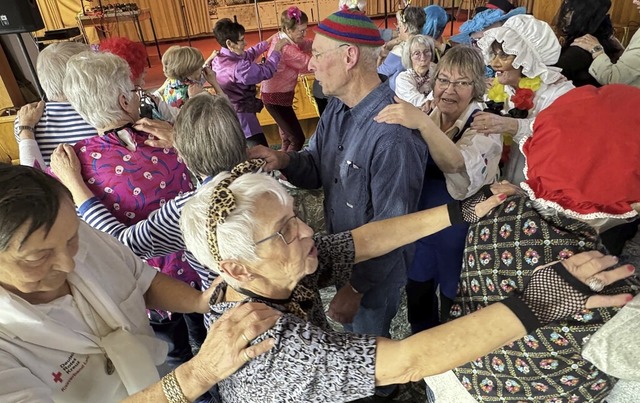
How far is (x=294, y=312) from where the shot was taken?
→ 1142 millimetres

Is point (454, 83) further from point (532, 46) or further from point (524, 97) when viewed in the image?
point (532, 46)

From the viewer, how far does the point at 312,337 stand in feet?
3.22

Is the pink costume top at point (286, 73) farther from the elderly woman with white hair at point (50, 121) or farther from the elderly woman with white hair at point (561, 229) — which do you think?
the elderly woman with white hair at point (561, 229)

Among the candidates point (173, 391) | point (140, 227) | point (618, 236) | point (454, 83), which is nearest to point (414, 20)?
point (454, 83)

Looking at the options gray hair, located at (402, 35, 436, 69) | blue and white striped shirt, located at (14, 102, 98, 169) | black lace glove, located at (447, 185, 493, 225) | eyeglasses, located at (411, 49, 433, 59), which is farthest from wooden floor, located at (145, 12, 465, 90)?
black lace glove, located at (447, 185, 493, 225)

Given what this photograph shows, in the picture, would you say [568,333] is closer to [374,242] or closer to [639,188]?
[639,188]

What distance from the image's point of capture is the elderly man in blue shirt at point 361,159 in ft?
5.05

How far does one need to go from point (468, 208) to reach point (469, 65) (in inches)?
39.8

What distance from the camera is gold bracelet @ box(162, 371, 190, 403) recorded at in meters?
0.99

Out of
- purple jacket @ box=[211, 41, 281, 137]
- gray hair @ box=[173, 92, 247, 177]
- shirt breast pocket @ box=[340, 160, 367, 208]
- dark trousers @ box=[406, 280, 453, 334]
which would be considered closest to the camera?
gray hair @ box=[173, 92, 247, 177]

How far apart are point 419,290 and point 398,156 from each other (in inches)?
36.7

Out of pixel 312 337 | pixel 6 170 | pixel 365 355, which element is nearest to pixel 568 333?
pixel 365 355

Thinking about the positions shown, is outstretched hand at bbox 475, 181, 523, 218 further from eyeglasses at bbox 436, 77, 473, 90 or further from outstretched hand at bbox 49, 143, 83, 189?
outstretched hand at bbox 49, 143, 83, 189

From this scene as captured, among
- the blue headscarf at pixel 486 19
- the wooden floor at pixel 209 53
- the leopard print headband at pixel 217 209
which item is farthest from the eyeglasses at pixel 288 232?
the wooden floor at pixel 209 53
